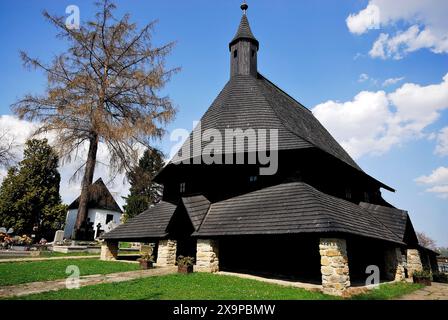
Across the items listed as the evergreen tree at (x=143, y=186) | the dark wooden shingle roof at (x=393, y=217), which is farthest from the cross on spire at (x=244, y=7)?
the dark wooden shingle roof at (x=393, y=217)

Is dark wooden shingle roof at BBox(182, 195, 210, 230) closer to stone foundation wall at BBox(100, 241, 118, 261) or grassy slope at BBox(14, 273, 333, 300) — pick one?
grassy slope at BBox(14, 273, 333, 300)

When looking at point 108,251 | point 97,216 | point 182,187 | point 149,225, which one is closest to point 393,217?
point 182,187

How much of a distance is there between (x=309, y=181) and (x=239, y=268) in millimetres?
4842

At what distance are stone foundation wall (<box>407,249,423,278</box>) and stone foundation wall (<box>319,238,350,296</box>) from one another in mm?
8210

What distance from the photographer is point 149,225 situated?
542 inches

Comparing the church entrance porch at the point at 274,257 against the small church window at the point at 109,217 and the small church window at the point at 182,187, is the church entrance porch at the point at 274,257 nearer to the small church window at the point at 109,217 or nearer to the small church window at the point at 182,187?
the small church window at the point at 182,187

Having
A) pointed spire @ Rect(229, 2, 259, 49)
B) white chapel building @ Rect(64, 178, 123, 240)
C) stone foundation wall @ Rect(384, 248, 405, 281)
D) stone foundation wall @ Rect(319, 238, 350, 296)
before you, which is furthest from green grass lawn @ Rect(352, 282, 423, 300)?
white chapel building @ Rect(64, 178, 123, 240)

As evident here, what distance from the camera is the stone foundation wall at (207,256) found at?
1083 cm

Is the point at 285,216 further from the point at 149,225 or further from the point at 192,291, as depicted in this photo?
the point at 149,225

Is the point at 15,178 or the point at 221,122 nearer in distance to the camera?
the point at 221,122

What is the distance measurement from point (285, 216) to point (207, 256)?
3.49 metres
